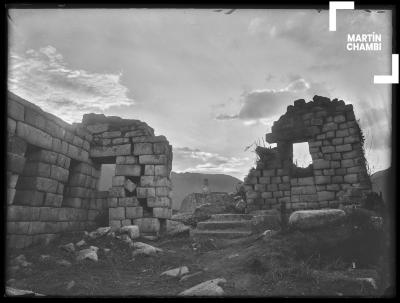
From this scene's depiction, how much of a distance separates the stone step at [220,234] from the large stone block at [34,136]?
4.05 metres

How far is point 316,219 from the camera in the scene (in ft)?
17.8

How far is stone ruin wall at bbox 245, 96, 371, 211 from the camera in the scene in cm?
874

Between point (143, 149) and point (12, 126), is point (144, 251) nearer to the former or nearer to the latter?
point (143, 149)

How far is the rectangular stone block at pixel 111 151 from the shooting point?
322 inches

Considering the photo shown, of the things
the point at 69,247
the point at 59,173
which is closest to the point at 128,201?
the point at 59,173

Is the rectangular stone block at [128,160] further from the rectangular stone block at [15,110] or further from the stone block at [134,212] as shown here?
the rectangular stone block at [15,110]

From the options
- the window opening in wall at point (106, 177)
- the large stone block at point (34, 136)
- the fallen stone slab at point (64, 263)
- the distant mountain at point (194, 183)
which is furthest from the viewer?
the distant mountain at point (194, 183)

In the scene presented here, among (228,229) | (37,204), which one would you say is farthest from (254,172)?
(37,204)

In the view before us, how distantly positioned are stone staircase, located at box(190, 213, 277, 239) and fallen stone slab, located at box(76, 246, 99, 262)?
276 cm

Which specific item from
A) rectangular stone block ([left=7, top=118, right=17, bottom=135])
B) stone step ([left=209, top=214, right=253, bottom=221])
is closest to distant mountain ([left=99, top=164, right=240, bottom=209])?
stone step ([left=209, top=214, right=253, bottom=221])

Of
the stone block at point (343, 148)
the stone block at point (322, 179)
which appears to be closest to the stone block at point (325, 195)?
the stone block at point (322, 179)
